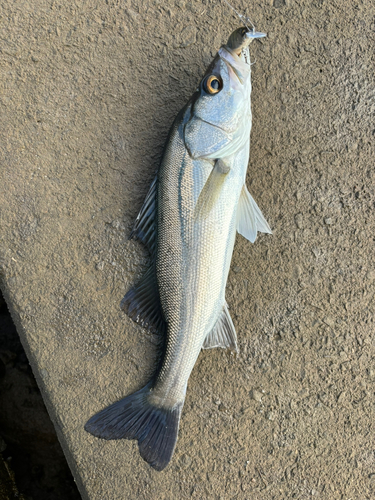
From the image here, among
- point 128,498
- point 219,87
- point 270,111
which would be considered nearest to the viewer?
point 219,87

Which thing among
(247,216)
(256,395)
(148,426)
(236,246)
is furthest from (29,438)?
(247,216)

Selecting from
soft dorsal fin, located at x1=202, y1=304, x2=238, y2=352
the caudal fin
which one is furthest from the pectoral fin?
the caudal fin

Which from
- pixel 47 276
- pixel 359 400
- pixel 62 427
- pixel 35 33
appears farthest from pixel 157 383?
pixel 35 33

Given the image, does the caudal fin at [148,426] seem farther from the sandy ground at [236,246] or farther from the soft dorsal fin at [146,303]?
the soft dorsal fin at [146,303]

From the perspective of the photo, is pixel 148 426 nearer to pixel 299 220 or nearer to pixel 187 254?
pixel 187 254

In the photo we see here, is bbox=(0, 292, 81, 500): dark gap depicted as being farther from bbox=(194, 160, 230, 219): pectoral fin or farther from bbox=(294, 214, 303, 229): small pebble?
bbox=(294, 214, 303, 229): small pebble

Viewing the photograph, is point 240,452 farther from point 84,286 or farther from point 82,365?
point 84,286
